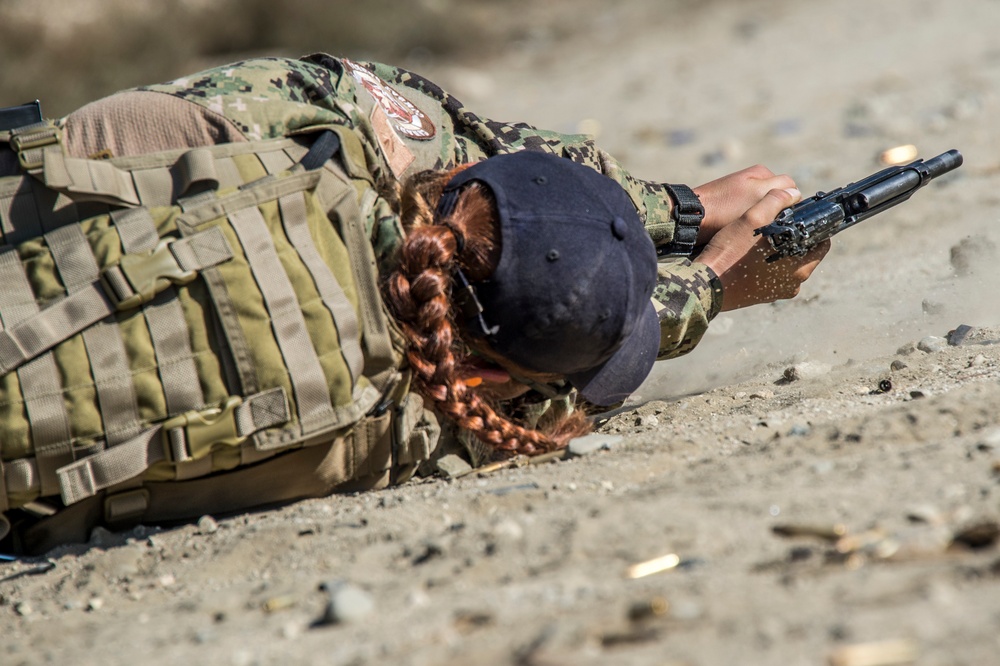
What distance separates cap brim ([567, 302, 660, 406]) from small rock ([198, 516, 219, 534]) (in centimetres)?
83

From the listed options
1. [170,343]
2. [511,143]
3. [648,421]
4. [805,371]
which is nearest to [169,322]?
[170,343]

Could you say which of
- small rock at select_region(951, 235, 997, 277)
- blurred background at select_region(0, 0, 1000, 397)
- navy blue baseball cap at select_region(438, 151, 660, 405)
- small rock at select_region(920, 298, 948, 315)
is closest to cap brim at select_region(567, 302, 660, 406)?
navy blue baseball cap at select_region(438, 151, 660, 405)

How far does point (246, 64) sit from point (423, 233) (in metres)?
0.63

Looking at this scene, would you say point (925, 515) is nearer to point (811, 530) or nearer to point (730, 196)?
point (811, 530)

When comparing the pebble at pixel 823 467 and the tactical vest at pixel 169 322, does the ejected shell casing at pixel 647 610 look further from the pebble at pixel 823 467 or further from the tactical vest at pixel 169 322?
the tactical vest at pixel 169 322

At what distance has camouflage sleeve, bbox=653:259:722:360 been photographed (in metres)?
2.56

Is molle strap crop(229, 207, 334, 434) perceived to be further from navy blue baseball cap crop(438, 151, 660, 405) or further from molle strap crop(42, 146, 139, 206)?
navy blue baseball cap crop(438, 151, 660, 405)

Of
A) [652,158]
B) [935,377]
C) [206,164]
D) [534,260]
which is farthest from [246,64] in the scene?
[652,158]

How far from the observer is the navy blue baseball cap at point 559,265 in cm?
204

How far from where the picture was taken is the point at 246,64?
2.31 meters

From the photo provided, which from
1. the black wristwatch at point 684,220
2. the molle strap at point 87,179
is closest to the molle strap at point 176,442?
the molle strap at point 87,179

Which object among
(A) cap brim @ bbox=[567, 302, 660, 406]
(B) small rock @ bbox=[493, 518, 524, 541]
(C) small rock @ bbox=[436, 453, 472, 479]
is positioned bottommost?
(B) small rock @ bbox=[493, 518, 524, 541]

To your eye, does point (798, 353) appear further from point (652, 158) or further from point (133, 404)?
point (652, 158)

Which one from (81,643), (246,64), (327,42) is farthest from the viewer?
(327,42)
